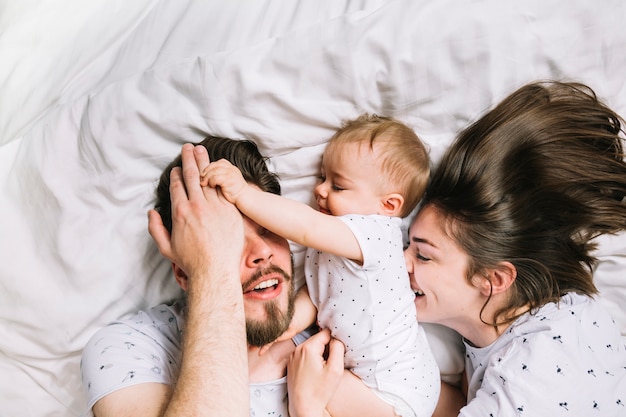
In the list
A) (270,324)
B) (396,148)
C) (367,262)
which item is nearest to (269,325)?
(270,324)

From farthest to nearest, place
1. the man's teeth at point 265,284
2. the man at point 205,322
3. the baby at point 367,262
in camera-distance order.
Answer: the man's teeth at point 265,284
the baby at point 367,262
the man at point 205,322

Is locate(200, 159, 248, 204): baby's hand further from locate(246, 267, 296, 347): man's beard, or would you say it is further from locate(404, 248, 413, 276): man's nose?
locate(404, 248, 413, 276): man's nose

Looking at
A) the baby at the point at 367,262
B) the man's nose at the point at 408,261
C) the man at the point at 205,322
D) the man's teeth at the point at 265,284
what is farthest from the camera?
the man's nose at the point at 408,261

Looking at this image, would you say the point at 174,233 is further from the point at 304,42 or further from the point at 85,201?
the point at 304,42

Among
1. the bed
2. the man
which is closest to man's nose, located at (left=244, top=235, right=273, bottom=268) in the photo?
the man

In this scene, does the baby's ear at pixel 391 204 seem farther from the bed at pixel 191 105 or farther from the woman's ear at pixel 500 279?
the woman's ear at pixel 500 279

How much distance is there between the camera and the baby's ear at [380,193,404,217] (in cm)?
146

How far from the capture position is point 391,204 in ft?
4.83

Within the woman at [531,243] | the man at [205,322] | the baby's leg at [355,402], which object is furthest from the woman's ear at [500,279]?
the man at [205,322]

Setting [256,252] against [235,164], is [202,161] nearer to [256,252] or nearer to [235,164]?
[235,164]

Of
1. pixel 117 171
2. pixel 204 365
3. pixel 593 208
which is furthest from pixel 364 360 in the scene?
pixel 117 171

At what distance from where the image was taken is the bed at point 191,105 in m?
1.44

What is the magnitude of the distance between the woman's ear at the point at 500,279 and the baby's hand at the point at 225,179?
0.70m

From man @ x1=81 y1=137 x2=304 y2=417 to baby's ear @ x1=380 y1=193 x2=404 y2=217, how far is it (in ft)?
0.90
